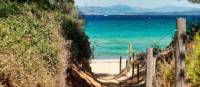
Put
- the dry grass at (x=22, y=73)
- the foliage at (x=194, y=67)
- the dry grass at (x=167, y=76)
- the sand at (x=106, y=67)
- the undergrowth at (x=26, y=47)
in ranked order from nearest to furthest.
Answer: the dry grass at (x=22, y=73) → the undergrowth at (x=26, y=47) → the foliage at (x=194, y=67) → the dry grass at (x=167, y=76) → the sand at (x=106, y=67)

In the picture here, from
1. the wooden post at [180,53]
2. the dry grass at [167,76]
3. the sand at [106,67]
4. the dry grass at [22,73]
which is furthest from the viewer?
the sand at [106,67]

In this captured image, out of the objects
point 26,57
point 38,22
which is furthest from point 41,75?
point 38,22

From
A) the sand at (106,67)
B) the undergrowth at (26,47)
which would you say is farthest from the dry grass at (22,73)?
the sand at (106,67)

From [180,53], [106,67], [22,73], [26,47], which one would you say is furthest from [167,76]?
[106,67]

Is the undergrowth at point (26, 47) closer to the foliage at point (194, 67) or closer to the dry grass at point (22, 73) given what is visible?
the dry grass at point (22, 73)

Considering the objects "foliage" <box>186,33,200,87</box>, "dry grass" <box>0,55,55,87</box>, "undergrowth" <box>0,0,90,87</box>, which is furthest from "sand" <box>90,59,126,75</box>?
"dry grass" <box>0,55,55,87</box>

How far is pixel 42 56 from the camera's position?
43.0 feet

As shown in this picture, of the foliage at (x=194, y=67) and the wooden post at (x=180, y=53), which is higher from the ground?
the wooden post at (x=180, y=53)

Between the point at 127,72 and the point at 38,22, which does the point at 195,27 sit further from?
the point at 38,22

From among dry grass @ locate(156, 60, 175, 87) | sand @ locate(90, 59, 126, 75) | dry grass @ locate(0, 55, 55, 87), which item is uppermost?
dry grass @ locate(0, 55, 55, 87)

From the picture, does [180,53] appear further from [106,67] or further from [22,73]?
[106,67]

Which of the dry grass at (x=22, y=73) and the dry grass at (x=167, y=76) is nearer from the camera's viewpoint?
the dry grass at (x=22, y=73)

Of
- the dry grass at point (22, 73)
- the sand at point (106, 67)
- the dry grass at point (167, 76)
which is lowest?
the sand at point (106, 67)

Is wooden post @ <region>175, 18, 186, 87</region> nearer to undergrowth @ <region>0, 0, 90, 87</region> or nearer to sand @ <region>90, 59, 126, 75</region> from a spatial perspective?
undergrowth @ <region>0, 0, 90, 87</region>
